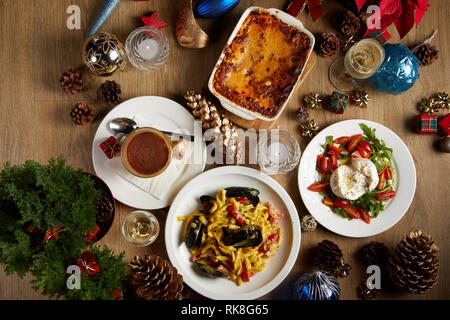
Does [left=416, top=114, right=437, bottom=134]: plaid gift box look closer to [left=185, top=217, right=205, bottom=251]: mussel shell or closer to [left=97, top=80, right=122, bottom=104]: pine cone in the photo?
[left=185, top=217, right=205, bottom=251]: mussel shell

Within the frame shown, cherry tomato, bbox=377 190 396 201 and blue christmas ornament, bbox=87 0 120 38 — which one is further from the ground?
blue christmas ornament, bbox=87 0 120 38

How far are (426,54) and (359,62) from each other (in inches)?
14.6

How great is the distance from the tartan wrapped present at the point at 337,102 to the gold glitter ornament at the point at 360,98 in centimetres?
6

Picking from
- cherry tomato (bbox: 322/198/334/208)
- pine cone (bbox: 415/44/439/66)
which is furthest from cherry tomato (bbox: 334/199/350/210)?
pine cone (bbox: 415/44/439/66)

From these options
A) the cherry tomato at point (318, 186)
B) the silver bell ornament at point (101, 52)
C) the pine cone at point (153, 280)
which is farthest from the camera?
the cherry tomato at point (318, 186)

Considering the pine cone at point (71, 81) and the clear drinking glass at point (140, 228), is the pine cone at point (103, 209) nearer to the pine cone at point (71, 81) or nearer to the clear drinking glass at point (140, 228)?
the clear drinking glass at point (140, 228)

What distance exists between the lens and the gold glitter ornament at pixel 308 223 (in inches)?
64.6

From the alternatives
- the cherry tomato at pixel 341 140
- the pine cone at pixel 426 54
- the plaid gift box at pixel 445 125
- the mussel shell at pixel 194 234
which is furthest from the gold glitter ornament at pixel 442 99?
the mussel shell at pixel 194 234

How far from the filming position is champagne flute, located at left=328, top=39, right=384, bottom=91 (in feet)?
5.24

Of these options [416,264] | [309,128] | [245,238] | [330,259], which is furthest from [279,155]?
[416,264]

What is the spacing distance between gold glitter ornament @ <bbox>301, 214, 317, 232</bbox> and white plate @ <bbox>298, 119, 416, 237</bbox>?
0.9 inches

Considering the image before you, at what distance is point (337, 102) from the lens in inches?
65.2

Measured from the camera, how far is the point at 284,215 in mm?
1648
